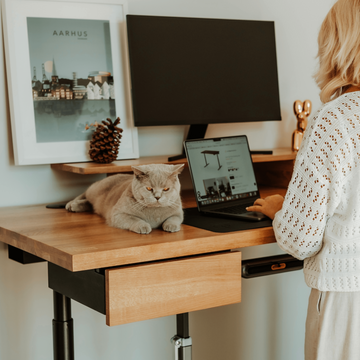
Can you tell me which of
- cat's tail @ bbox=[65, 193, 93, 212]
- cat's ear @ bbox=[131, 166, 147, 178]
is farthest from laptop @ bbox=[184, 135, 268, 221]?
cat's tail @ bbox=[65, 193, 93, 212]

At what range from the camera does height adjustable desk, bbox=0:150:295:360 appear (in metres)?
1.05

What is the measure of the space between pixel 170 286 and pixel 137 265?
97mm

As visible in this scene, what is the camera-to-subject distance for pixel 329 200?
106cm

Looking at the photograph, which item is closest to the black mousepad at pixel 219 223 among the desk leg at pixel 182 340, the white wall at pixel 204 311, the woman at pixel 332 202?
the woman at pixel 332 202

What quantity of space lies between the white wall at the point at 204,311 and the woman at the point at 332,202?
2.92 feet

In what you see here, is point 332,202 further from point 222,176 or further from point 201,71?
point 201,71

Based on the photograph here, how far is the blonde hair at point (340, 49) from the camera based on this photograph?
1.10 meters

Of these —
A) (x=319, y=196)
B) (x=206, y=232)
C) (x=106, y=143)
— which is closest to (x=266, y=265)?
(x=206, y=232)

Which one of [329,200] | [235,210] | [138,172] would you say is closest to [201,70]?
[235,210]

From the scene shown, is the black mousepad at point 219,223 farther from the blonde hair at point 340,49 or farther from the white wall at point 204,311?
the white wall at point 204,311

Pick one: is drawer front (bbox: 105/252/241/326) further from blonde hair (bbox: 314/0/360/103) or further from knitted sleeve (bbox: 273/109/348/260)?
blonde hair (bbox: 314/0/360/103)

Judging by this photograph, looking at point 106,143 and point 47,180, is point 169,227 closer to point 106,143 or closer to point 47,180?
point 106,143

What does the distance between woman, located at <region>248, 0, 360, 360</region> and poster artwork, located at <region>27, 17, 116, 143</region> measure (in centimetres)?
82

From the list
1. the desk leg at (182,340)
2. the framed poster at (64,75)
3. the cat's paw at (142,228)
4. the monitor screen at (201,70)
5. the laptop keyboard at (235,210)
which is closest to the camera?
the cat's paw at (142,228)
